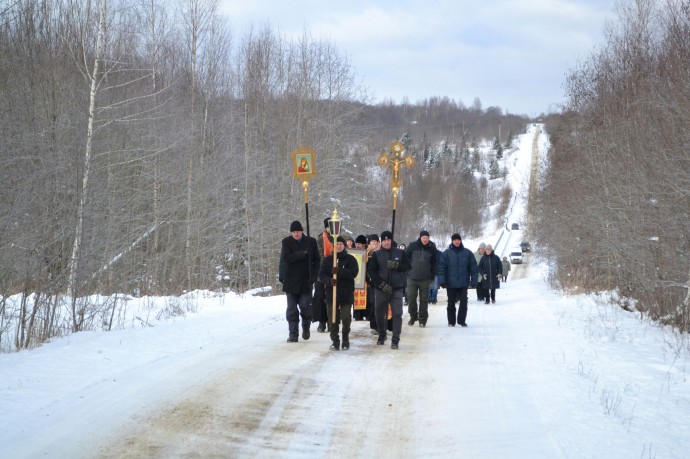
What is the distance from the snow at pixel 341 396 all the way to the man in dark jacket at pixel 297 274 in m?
0.52

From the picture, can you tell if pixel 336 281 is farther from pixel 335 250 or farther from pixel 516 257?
pixel 516 257

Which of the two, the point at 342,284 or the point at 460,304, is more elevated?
the point at 342,284

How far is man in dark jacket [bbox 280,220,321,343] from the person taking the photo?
12.2 m

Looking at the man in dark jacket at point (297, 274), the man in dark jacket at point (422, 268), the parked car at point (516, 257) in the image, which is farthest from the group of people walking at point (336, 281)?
the parked car at point (516, 257)

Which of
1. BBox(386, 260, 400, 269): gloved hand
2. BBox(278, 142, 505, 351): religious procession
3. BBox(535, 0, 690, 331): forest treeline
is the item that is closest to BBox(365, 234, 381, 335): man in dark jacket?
BBox(278, 142, 505, 351): religious procession

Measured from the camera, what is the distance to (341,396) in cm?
786

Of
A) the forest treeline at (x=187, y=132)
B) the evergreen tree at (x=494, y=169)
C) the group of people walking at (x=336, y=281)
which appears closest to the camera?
the group of people walking at (x=336, y=281)

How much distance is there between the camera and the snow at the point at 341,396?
593 centimetres

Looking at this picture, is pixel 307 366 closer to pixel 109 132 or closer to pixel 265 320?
pixel 265 320

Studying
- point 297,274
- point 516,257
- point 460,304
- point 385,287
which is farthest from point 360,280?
point 516,257

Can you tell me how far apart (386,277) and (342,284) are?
1081 millimetres

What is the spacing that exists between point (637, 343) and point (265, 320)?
7.82 meters

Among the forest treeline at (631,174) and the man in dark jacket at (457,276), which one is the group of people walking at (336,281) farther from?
the forest treeline at (631,174)

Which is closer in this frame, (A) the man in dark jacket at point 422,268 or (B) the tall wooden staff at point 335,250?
(B) the tall wooden staff at point 335,250
